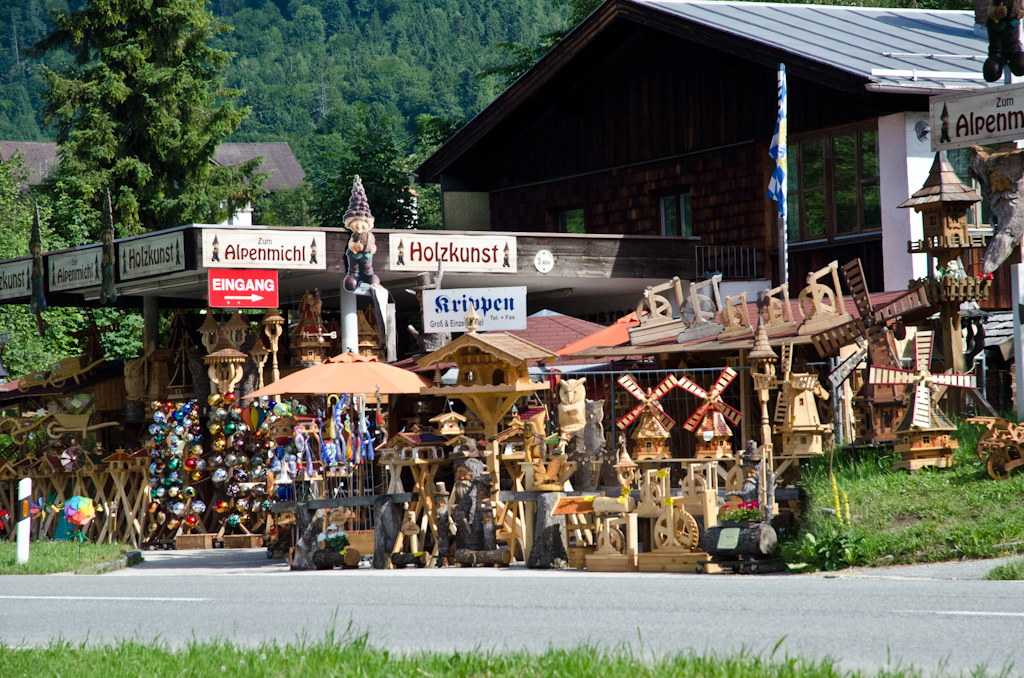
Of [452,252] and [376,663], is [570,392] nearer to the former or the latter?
[452,252]

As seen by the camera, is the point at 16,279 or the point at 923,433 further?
the point at 16,279

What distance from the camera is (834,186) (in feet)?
75.5

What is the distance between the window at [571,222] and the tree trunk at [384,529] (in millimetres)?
13577

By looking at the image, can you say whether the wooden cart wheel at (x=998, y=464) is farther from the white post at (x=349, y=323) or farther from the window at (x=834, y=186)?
the white post at (x=349, y=323)

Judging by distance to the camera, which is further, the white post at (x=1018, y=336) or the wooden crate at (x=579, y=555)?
the white post at (x=1018, y=336)

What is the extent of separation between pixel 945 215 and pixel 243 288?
10.9m

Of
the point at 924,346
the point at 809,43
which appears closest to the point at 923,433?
the point at 924,346

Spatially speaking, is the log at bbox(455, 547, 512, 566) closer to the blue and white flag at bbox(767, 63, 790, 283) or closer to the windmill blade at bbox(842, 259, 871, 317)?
the windmill blade at bbox(842, 259, 871, 317)

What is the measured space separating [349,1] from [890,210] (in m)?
164

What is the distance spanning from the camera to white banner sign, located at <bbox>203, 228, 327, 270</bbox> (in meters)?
20.9

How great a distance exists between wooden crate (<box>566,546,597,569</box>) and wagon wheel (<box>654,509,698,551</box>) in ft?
2.76

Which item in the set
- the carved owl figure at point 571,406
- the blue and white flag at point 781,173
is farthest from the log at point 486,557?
the blue and white flag at point 781,173

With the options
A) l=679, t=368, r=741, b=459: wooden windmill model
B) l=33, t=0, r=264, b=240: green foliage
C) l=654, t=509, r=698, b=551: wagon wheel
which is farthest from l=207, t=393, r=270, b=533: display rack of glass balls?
l=33, t=0, r=264, b=240: green foliage

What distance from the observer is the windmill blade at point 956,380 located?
14.6m
